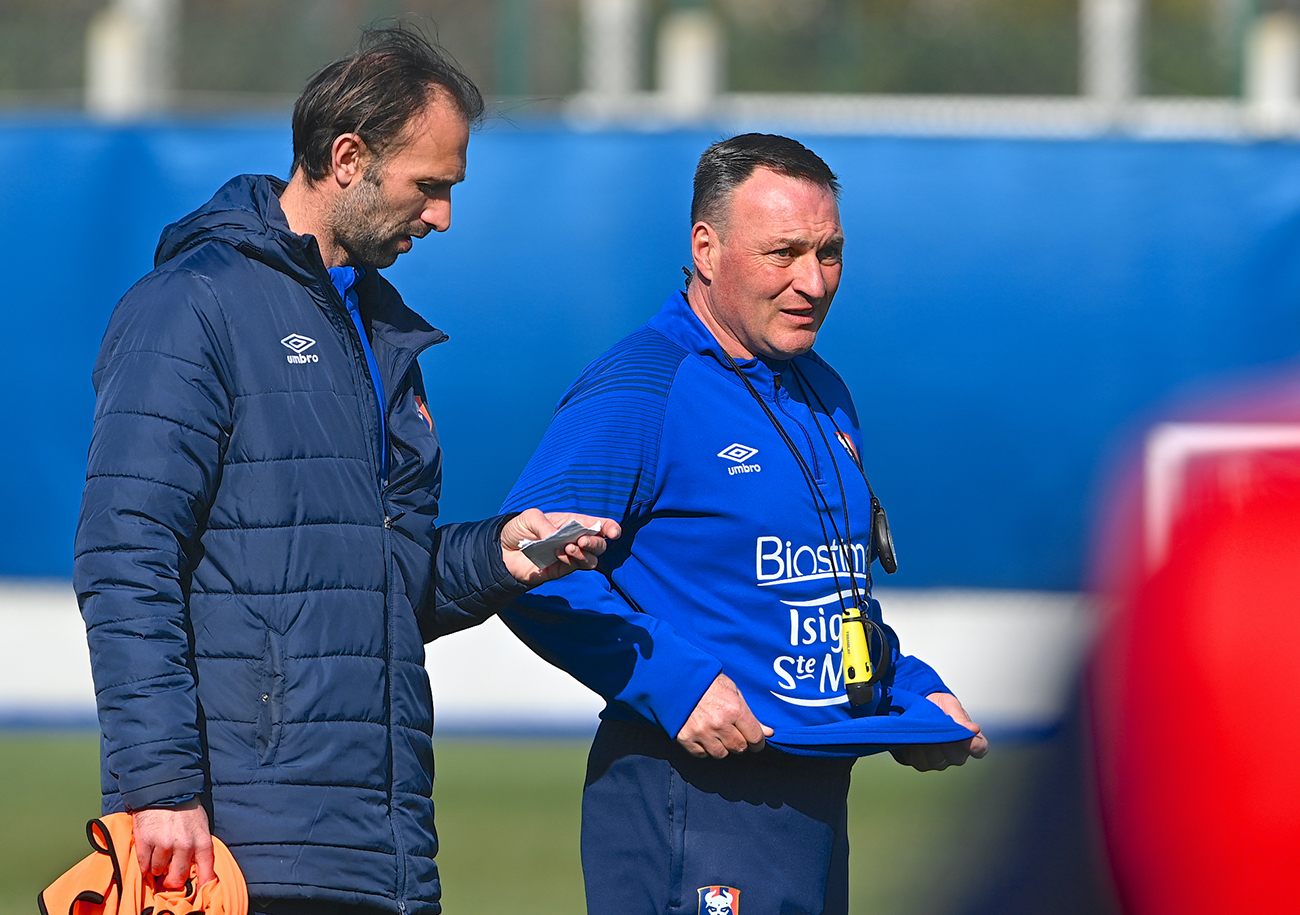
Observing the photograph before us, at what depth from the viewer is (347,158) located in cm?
254

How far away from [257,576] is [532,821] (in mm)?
3266

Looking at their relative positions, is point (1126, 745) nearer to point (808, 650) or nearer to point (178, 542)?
point (808, 650)

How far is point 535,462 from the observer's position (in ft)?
8.82

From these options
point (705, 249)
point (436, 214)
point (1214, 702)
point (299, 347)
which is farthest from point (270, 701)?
point (1214, 702)

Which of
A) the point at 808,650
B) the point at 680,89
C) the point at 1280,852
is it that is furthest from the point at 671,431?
the point at 680,89

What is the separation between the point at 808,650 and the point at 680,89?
8.49m

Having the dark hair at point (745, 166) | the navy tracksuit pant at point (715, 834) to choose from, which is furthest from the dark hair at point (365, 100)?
the navy tracksuit pant at point (715, 834)

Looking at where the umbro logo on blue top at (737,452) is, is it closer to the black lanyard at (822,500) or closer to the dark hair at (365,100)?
the black lanyard at (822,500)

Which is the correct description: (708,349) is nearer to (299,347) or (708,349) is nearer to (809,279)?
(809,279)

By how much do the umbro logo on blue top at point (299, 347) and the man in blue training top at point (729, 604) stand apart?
459 mm

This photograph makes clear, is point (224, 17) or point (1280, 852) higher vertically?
point (224, 17)

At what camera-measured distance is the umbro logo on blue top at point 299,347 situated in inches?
94.9

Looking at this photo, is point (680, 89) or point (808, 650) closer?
point (808, 650)

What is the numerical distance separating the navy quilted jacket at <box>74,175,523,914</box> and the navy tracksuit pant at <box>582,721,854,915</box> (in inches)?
13.9
